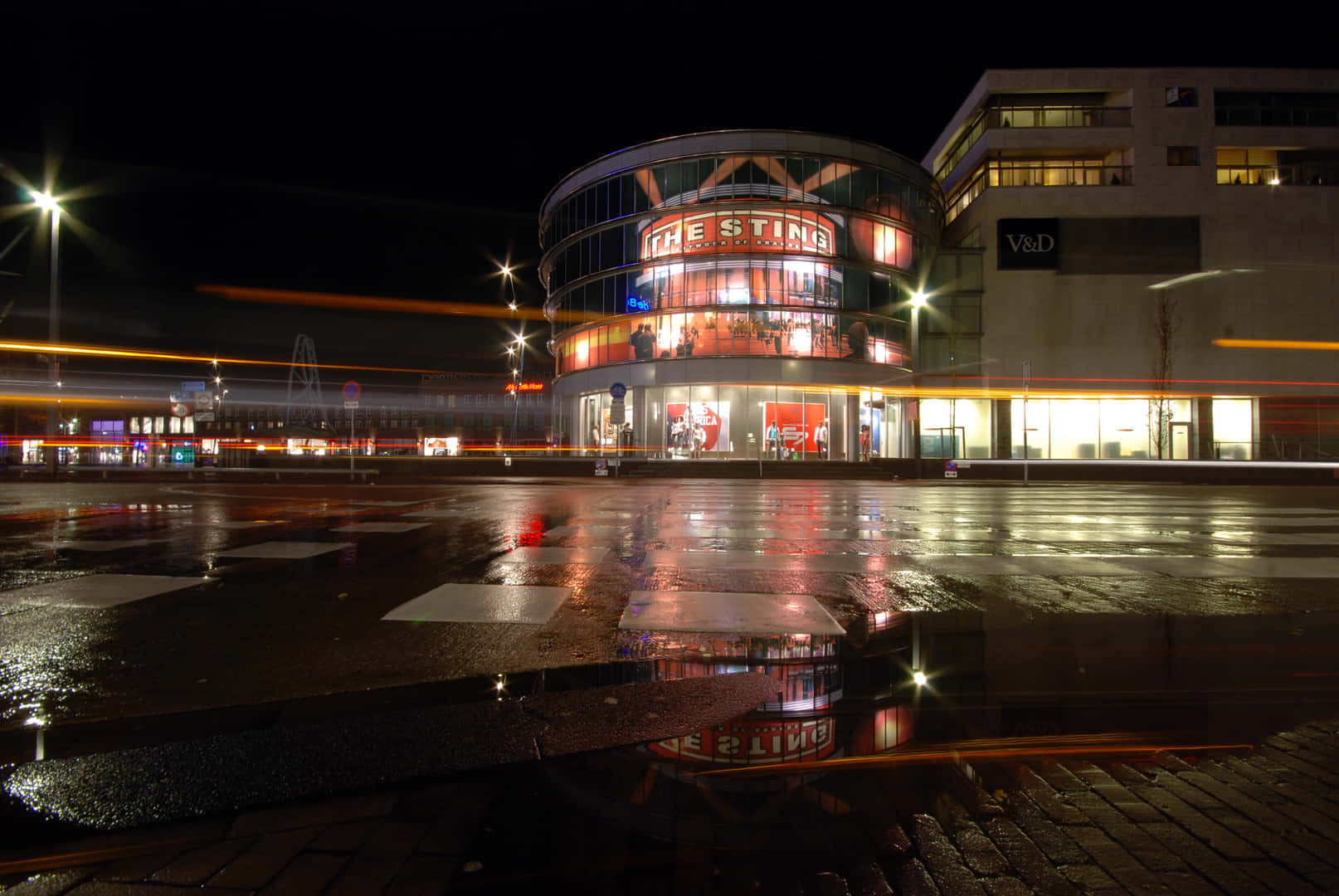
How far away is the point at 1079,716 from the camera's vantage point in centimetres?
302

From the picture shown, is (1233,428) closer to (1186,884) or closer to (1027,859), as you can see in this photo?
(1186,884)

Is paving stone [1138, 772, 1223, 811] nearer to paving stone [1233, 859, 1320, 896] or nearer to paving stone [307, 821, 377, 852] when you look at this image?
paving stone [1233, 859, 1320, 896]

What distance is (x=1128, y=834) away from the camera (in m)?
2.04

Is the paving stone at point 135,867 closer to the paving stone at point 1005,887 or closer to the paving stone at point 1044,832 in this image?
the paving stone at point 1005,887

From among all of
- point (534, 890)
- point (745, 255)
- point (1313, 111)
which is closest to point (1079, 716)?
point (534, 890)

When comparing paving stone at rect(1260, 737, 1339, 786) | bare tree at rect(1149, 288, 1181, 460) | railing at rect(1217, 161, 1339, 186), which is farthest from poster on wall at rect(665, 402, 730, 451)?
railing at rect(1217, 161, 1339, 186)

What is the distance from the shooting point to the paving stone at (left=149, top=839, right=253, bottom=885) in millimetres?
1809

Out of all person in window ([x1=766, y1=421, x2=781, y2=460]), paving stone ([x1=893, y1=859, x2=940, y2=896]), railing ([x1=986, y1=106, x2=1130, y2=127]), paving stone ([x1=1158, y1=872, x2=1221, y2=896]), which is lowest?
paving stone ([x1=1158, y1=872, x2=1221, y2=896])

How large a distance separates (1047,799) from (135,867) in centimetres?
289

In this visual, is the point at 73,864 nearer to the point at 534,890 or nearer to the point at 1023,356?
the point at 534,890

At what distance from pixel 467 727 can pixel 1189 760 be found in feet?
9.81

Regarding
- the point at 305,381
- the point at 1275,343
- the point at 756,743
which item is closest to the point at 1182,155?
the point at 1275,343

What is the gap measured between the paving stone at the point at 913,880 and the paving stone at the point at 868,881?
0.04 m

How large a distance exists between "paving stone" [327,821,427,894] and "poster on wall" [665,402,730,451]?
35545mm
